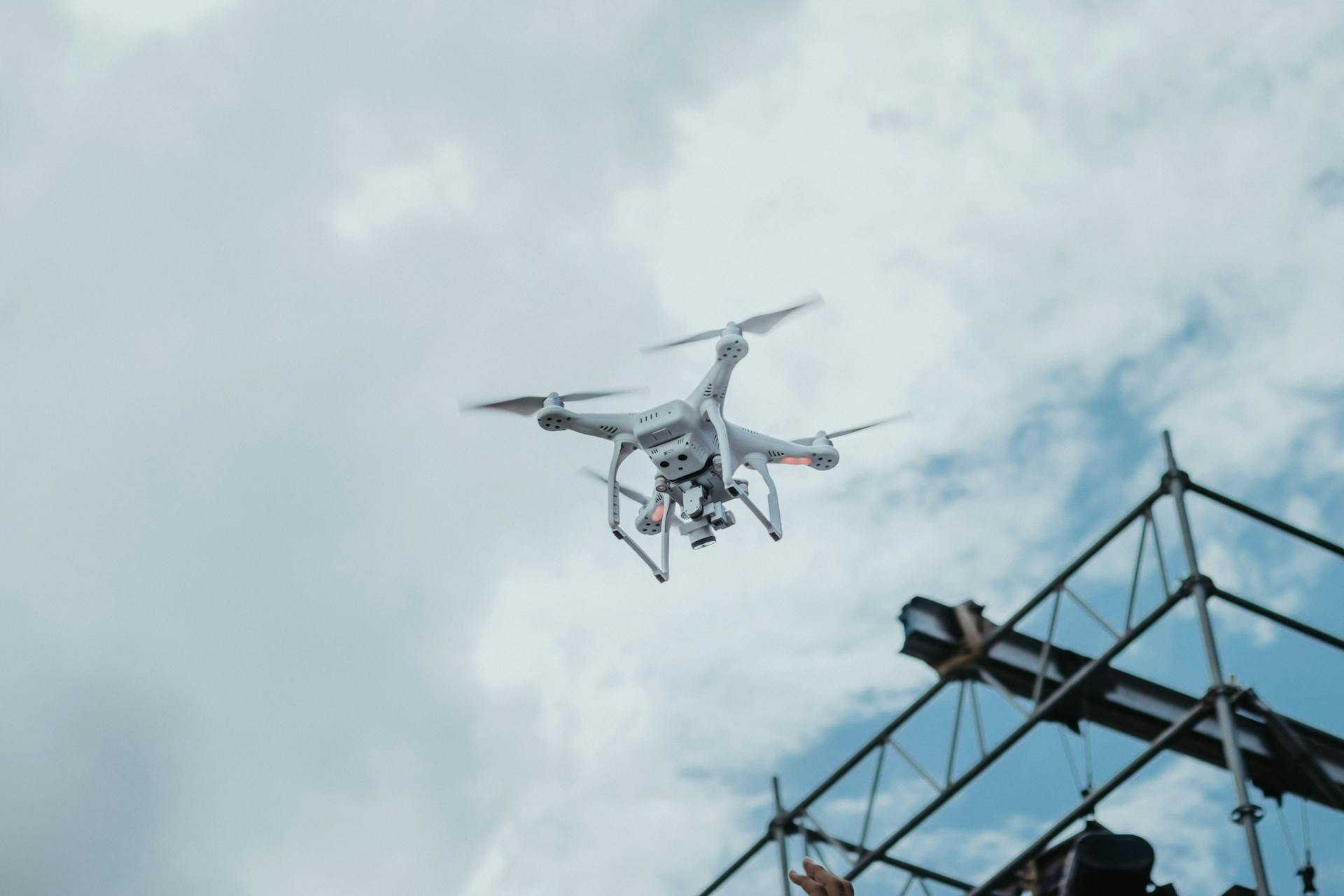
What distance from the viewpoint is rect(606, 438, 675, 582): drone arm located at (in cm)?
1253

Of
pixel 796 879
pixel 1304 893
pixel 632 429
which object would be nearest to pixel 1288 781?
pixel 1304 893

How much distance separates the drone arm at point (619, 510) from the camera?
12.5 meters

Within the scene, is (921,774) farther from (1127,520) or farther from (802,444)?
(802,444)

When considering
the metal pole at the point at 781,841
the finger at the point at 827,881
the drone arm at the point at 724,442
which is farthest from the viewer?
the metal pole at the point at 781,841

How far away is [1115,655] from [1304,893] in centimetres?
277

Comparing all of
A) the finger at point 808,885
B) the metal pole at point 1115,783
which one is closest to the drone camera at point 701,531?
the metal pole at point 1115,783

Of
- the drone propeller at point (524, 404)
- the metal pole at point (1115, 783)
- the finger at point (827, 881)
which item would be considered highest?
the drone propeller at point (524, 404)

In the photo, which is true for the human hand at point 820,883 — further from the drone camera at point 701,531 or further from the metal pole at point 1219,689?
the metal pole at point 1219,689

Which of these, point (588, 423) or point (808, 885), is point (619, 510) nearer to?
point (588, 423)

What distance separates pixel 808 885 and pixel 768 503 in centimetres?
842

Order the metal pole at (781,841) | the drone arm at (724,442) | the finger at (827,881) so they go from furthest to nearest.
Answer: the metal pole at (781,841) → the drone arm at (724,442) → the finger at (827,881)

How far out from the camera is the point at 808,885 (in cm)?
428

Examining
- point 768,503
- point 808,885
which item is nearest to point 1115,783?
point 768,503

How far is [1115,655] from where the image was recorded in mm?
15828
